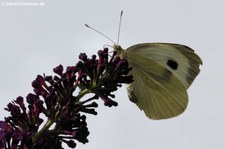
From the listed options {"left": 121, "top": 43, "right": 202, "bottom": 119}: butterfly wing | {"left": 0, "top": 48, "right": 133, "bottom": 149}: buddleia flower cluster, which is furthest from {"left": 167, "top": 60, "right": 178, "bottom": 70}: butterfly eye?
{"left": 0, "top": 48, "right": 133, "bottom": 149}: buddleia flower cluster

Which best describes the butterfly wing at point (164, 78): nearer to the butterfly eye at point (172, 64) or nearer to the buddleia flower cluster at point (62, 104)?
the butterfly eye at point (172, 64)

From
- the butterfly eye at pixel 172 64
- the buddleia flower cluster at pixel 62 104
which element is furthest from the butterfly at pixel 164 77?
the buddleia flower cluster at pixel 62 104

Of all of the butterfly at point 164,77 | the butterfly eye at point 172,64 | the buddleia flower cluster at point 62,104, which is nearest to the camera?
the buddleia flower cluster at point 62,104

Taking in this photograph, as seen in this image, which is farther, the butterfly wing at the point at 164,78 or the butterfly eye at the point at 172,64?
the butterfly eye at the point at 172,64

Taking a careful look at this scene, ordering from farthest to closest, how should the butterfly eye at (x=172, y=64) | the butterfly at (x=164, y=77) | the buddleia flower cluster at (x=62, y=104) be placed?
the butterfly eye at (x=172, y=64), the butterfly at (x=164, y=77), the buddleia flower cluster at (x=62, y=104)

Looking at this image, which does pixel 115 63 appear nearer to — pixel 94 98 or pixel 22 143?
pixel 94 98

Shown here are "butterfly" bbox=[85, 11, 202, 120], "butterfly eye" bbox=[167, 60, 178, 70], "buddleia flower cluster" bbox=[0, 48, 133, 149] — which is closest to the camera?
"buddleia flower cluster" bbox=[0, 48, 133, 149]

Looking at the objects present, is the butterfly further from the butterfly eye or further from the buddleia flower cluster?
the buddleia flower cluster
